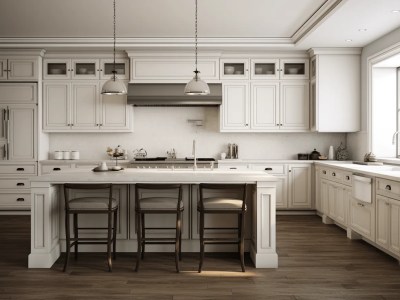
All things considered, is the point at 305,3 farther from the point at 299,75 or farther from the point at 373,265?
the point at 373,265

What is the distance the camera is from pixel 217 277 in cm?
379

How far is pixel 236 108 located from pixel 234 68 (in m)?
0.66

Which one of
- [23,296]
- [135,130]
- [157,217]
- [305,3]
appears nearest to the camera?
[23,296]

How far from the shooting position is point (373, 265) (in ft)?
13.6

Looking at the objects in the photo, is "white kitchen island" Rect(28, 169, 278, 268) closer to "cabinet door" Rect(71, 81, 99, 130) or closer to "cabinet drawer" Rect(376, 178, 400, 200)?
"cabinet drawer" Rect(376, 178, 400, 200)

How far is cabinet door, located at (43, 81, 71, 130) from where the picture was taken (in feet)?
23.2

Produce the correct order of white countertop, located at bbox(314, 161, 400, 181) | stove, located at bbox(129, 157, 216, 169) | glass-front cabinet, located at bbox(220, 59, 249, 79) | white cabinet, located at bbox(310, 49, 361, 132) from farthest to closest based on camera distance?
glass-front cabinet, located at bbox(220, 59, 249, 79) < white cabinet, located at bbox(310, 49, 361, 132) < stove, located at bbox(129, 157, 216, 169) < white countertop, located at bbox(314, 161, 400, 181)

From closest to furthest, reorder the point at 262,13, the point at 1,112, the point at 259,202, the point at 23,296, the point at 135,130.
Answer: the point at 23,296, the point at 259,202, the point at 262,13, the point at 1,112, the point at 135,130

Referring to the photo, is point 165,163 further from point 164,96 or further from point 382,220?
point 382,220

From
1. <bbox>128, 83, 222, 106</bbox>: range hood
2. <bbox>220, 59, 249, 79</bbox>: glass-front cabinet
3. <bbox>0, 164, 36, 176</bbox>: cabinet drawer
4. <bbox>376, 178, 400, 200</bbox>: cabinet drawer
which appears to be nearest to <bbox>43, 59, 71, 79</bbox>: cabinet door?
<bbox>128, 83, 222, 106</bbox>: range hood

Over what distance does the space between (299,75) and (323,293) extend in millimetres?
4472

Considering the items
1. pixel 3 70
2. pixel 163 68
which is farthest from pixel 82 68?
pixel 163 68

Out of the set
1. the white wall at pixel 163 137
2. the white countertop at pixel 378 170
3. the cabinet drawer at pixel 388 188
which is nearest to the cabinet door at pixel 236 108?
the white wall at pixel 163 137

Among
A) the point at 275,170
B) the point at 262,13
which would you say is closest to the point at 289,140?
the point at 275,170
